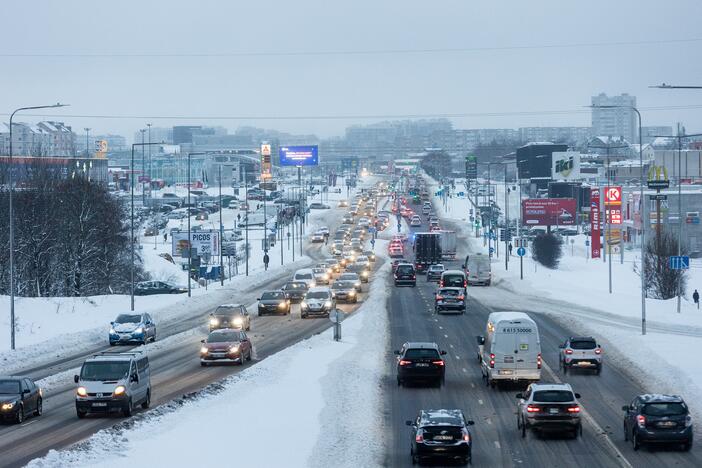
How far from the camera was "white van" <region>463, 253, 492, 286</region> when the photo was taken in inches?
3629

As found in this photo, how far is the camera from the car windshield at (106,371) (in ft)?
107

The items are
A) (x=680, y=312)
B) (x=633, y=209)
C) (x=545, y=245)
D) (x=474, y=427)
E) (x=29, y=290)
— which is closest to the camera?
(x=474, y=427)

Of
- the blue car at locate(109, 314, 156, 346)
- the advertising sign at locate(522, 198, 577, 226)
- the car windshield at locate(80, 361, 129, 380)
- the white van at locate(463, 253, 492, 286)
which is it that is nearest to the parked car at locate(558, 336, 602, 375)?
the car windshield at locate(80, 361, 129, 380)

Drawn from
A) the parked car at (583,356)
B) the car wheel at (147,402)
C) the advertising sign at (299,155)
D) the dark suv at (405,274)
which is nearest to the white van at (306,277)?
the dark suv at (405,274)

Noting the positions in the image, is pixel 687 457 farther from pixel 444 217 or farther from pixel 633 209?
pixel 444 217

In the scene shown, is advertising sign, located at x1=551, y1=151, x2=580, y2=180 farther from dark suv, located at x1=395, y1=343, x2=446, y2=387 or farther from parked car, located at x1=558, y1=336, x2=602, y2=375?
dark suv, located at x1=395, y1=343, x2=446, y2=387

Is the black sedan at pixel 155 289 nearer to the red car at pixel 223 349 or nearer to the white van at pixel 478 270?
the white van at pixel 478 270

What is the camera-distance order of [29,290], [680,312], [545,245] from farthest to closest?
[545,245]
[29,290]
[680,312]

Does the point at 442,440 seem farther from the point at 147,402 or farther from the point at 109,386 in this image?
the point at 147,402

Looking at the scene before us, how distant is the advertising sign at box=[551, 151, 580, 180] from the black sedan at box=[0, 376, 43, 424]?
153 metres

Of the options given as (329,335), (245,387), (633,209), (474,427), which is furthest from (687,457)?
(633,209)

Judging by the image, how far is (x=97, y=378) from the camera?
32.8m

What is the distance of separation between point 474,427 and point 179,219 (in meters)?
159

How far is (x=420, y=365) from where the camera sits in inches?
1581
